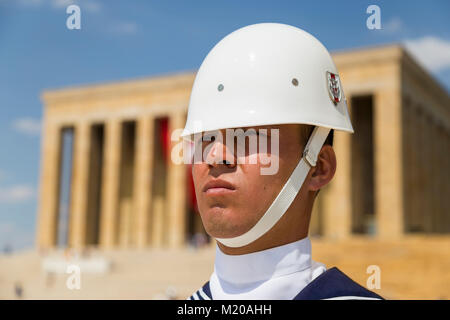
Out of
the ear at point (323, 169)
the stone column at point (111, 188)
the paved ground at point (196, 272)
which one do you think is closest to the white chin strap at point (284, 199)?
the ear at point (323, 169)

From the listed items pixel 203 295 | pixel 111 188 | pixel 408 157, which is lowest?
pixel 111 188

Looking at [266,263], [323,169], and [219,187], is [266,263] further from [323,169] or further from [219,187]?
[323,169]

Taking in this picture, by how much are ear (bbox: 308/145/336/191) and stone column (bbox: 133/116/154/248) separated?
37.0 meters

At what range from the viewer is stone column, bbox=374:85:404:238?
105ft

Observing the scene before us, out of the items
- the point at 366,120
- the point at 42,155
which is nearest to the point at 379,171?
the point at 366,120

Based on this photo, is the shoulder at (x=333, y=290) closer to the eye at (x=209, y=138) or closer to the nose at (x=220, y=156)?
the nose at (x=220, y=156)

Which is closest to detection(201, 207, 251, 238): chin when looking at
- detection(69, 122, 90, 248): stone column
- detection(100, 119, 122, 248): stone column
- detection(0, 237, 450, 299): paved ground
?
detection(0, 237, 450, 299): paved ground

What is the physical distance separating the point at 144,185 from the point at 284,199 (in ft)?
123

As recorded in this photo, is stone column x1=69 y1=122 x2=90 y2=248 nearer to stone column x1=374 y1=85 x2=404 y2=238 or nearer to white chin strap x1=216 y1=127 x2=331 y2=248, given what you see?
stone column x1=374 y1=85 x2=404 y2=238

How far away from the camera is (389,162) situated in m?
32.6

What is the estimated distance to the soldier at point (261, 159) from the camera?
260cm

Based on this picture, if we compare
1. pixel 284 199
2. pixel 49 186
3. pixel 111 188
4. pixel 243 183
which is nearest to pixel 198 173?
pixel 243 183

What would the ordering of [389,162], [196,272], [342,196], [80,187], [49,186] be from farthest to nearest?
[49,186] → [80,187] → [342,196] → [389,162] → [196,272]

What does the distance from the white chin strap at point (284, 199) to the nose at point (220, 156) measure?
11.2 inches
